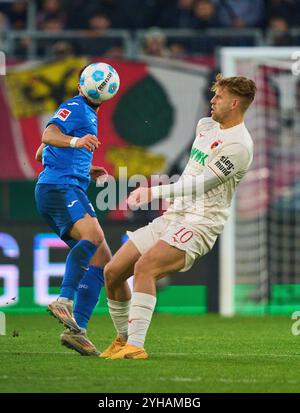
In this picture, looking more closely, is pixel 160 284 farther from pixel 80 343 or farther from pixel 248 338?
pixel 80 343

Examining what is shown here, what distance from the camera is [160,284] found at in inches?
540

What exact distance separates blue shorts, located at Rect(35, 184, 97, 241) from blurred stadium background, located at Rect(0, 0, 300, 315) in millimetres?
4837

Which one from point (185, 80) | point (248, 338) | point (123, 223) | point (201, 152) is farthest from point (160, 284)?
point (201, 152)

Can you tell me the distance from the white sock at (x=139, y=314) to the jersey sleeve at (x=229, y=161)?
97cm

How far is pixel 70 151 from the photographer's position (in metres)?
8.66

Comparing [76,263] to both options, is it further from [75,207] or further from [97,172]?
[97,172]

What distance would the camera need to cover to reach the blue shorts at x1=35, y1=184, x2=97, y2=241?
8.52 meters

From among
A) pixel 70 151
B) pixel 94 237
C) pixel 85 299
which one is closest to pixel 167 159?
pixel 70 151

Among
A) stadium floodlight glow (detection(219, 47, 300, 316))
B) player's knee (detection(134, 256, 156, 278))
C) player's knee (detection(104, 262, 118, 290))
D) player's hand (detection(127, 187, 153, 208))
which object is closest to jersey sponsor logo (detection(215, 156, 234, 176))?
Answer: player's hand (detection(127, 187, 153, 208))

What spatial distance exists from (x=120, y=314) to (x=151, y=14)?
8.87m

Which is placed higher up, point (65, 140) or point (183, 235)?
point (65, 140)

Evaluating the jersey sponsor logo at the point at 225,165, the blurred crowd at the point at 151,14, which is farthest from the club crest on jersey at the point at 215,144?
the blurred crowd at the point at 151,14

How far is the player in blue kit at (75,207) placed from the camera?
26.8ft

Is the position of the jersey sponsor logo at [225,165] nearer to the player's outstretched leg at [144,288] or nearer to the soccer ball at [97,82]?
the player's outstretched leg at [144,288]
